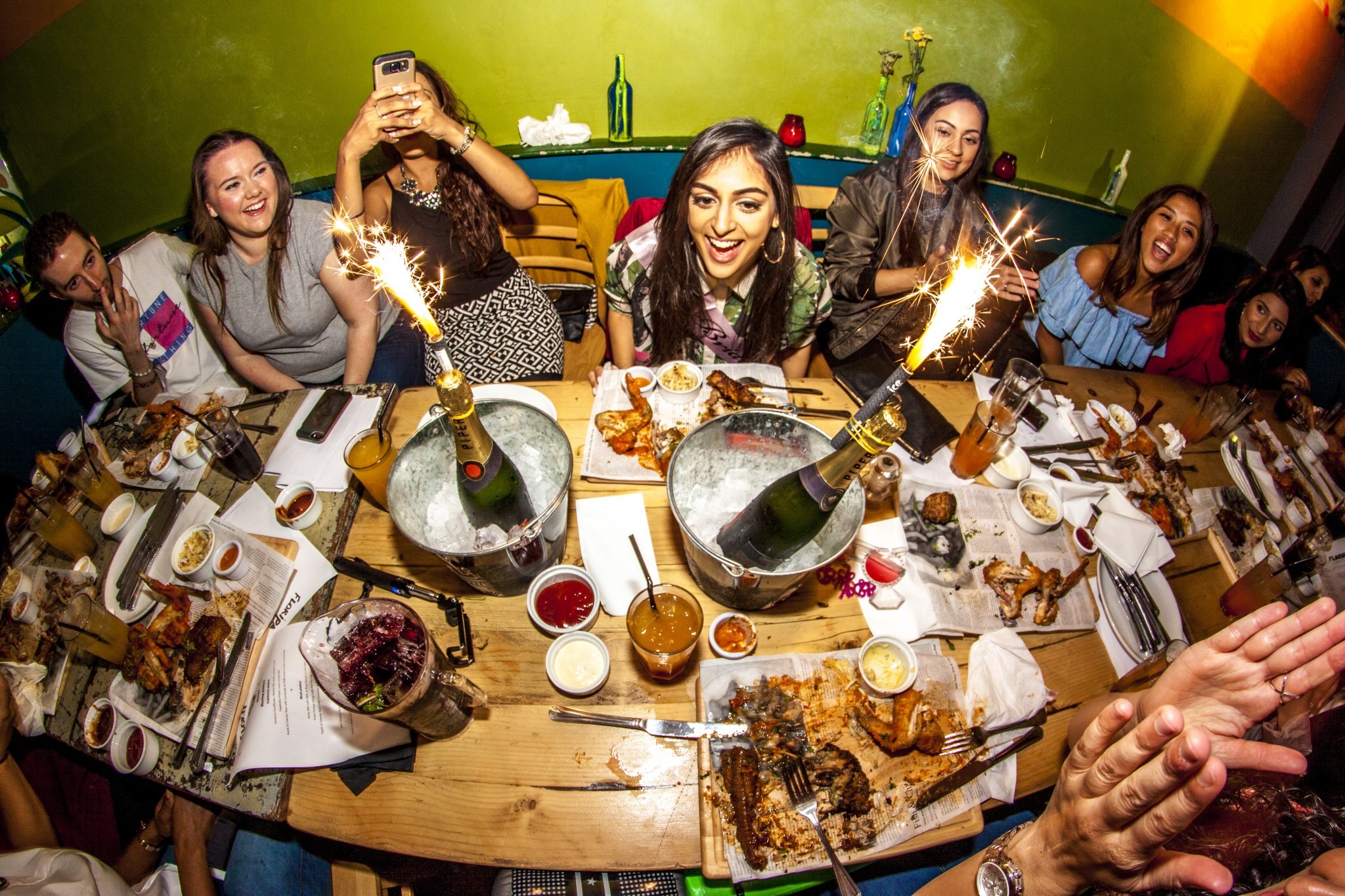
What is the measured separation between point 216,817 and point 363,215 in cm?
298

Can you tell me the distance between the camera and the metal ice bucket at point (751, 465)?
5.06ft

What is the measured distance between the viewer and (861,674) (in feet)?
5.21

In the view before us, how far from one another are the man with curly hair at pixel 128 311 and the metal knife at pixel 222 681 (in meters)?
1.34

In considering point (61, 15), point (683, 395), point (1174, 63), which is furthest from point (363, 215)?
point (1174, 63)

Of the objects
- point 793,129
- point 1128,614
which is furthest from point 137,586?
point 793,129

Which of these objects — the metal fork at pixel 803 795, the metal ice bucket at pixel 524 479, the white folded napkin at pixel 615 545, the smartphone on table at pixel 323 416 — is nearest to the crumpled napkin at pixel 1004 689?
the metal fork at pixel 803 795

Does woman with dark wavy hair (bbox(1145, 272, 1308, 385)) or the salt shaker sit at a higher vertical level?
woman with dark wavy hair (bbox(1145, 272, 1308, 385))

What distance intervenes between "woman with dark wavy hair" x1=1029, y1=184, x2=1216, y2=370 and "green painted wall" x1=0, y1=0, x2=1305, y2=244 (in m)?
1.62

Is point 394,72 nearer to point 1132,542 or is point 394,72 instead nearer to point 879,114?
point 879,114

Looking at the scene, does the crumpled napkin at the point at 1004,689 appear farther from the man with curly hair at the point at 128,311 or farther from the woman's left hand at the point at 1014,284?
the man with curly hair at the point at 128,311

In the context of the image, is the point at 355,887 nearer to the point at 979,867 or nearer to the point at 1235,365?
the point at 979,867

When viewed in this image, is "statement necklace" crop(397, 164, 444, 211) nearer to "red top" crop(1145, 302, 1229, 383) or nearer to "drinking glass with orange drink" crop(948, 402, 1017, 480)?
"drinking glass with orange drink" crop(948, 402, 1017, 480)

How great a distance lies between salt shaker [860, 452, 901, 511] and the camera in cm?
190

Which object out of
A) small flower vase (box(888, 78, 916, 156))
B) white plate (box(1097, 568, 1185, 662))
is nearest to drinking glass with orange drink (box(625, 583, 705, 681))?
white plate (box(1097, 568, 1185, 662))
